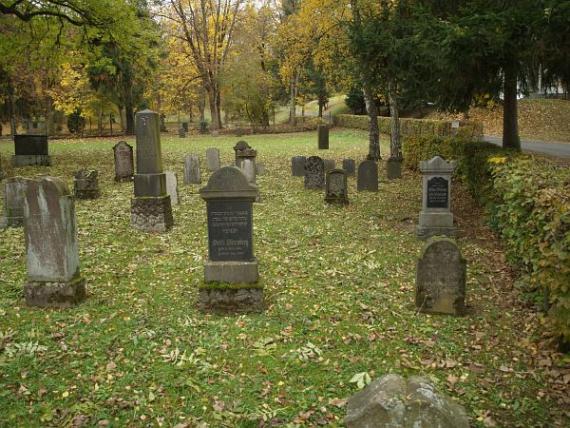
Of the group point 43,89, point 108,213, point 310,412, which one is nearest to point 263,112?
point 43,89

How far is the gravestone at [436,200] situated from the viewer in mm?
10570

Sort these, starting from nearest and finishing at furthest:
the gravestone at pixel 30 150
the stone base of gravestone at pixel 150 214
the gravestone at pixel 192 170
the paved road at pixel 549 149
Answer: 1. the stone base of gravestone at pixel 150 214
2. the gravestone at pixel 192 170
3. the gravestone at pixel 30 150
4. the paved road at pixel 549 149

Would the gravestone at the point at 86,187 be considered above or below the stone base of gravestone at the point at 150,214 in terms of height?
above

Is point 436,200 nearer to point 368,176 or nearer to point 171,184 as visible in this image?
point 368,176

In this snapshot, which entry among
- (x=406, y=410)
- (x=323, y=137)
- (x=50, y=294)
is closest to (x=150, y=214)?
(x=50, y=294)

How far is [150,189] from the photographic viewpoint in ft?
35.8

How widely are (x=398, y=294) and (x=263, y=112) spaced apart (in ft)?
131

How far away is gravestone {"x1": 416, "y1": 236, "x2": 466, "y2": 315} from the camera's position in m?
6.54

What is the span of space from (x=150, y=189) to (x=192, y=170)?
18.7 ft

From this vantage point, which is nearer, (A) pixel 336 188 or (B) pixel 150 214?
(B) pixel 150 214

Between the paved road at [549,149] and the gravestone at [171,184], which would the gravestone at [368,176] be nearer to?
the gravestone at [171,184]

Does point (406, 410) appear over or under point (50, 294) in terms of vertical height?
over

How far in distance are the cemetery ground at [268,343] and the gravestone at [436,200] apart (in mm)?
703

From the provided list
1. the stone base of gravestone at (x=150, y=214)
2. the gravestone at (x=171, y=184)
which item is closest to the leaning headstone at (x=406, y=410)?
the stone base of gravestone at (x=150, y=214)
